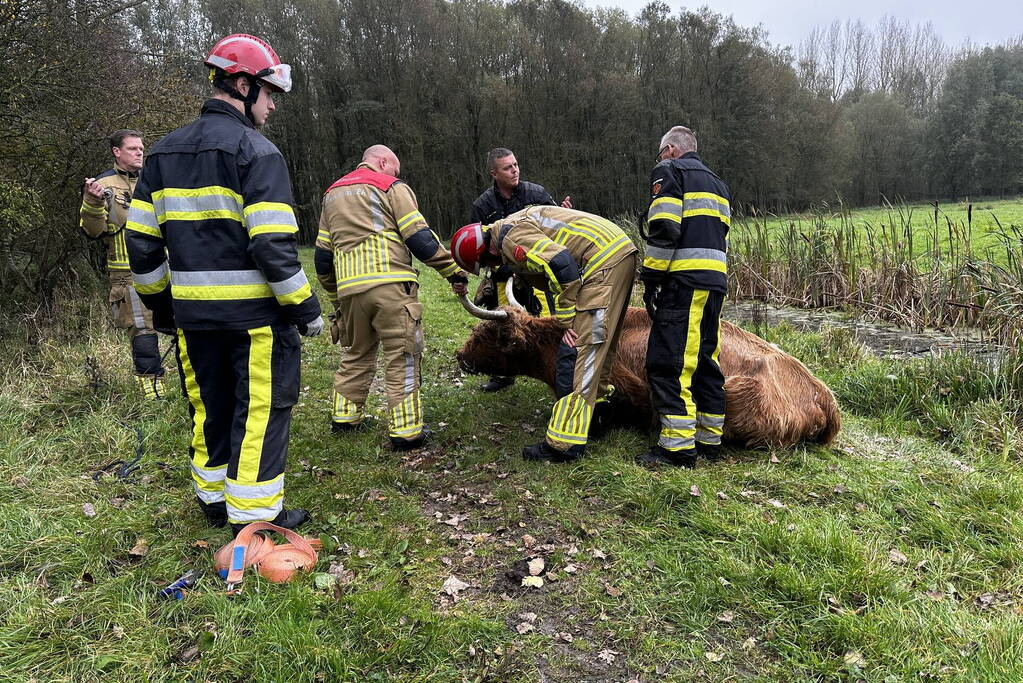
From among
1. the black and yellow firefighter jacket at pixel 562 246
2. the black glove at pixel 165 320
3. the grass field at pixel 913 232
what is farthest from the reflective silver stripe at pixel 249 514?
the grass field at pixel 913 232

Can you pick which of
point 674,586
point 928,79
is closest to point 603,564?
point 674,586

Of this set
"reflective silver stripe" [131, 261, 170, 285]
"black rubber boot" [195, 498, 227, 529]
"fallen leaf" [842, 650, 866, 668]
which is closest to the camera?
"fallen leaf" [842, 650, 866, 668]

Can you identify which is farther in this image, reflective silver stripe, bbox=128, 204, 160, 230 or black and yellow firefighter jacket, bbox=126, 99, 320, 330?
reflective silver stripe, bbox=128, 204, 160, 230

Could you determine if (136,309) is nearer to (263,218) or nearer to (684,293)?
(263,218)

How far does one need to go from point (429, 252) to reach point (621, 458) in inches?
88.2

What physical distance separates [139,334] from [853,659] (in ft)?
21.8

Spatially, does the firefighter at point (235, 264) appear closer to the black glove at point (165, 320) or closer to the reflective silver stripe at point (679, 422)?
the black glove at point (165, 320)

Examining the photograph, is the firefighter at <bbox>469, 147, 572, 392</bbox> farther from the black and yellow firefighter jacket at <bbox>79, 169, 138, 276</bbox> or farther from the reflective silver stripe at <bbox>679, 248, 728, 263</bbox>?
the black and yellow firefighter jacket at <bbox>79, 169, 138, 276</bbox>

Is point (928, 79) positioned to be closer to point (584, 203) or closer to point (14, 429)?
point (584, 203)

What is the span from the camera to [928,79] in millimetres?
50438

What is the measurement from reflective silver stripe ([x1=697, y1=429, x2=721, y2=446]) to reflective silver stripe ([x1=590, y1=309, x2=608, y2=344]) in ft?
3.51

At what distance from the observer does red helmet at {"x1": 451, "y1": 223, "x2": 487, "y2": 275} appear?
190 inches

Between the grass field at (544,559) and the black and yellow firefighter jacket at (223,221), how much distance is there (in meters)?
1.42

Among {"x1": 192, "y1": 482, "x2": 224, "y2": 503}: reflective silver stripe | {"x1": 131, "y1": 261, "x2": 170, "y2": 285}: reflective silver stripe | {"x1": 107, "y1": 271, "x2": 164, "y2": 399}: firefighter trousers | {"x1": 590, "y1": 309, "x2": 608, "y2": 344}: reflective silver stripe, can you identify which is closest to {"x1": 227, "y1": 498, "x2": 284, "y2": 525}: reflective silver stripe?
{"x1": 192, "y1": 482, "x2": 224, "y2": 503}: reflective silver stripe
